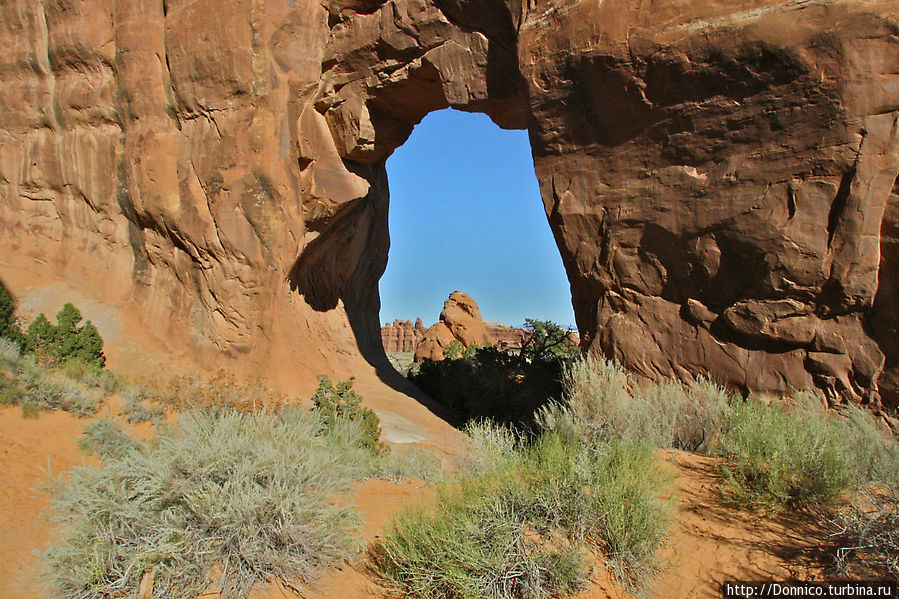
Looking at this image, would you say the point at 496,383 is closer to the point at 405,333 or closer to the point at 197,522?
the point at 197,522

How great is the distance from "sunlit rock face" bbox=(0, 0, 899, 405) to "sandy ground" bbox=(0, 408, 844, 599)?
9.01ft

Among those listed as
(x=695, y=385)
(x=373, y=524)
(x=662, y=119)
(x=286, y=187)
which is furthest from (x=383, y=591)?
(x=286, y=187)

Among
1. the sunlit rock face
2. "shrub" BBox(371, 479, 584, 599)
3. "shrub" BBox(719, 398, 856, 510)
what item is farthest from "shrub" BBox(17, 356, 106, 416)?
"shrub" BBox(719, 398, 856, 510)

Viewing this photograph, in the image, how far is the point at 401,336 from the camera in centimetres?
5506

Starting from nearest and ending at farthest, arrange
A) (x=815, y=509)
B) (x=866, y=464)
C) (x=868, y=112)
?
(x=815, y=509), (x=866, y=464), (x=868, y=112)

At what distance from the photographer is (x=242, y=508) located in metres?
3.86

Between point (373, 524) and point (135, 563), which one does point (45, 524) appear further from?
point (373, 524)

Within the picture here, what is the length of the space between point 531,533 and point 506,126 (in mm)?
7855

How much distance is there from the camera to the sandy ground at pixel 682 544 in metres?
3.64

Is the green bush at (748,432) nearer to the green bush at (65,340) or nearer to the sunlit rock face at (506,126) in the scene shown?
the sunlit rock face at (506,126)

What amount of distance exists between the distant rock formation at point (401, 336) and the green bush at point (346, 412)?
140ft

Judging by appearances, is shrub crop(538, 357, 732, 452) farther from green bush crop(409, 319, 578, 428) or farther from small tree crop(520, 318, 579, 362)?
small tree crop(520, 318, 579, 362)

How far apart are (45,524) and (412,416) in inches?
260

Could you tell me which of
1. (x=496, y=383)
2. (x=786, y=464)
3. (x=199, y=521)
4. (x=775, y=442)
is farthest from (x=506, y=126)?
(x=199, y=521)
